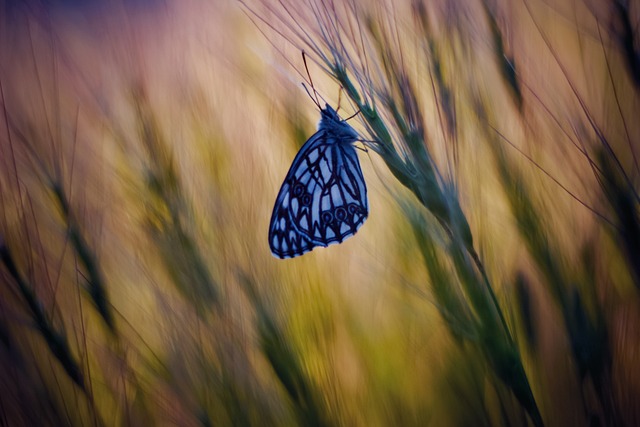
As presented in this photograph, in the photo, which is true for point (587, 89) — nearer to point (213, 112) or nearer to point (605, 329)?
point (605, 329)

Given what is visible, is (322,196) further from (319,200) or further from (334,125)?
(334,125)

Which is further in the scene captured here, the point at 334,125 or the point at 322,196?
the point at 322,196

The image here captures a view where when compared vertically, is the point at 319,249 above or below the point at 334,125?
below

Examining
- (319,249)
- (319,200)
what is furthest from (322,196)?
(319,249)
